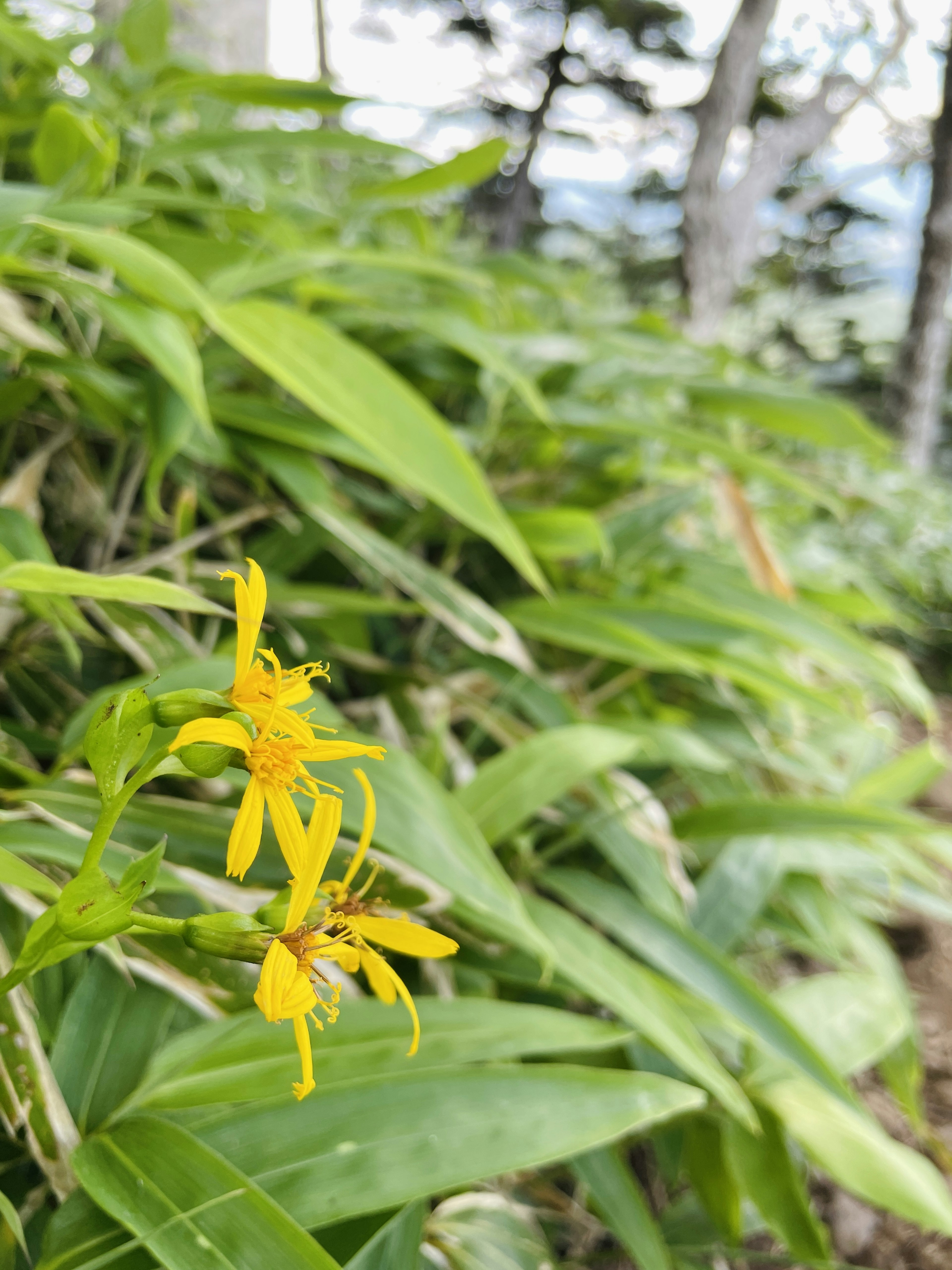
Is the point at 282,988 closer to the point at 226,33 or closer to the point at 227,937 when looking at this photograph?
the point at 227,937

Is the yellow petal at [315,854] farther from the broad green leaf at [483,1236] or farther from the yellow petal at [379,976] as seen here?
the broad green leaf at [483,1236]

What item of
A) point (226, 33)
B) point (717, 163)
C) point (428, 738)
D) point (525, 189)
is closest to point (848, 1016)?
point (428, 738)

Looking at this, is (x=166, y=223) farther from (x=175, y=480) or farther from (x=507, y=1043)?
(x=507, y=1043)

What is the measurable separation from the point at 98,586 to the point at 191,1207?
18 centimetres

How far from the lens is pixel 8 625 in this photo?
1.31ft

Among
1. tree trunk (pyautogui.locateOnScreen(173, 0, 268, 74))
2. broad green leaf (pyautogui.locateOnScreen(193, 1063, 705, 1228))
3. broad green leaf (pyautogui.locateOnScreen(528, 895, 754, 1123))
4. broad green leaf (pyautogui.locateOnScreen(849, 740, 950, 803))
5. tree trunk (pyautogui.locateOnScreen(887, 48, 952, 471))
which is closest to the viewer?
broad green leaf (pyautogui.locateOnScreen(193, 1063, 705, 1228))

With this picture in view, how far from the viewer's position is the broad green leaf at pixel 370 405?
0.41 meters

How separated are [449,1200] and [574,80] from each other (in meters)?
5.87

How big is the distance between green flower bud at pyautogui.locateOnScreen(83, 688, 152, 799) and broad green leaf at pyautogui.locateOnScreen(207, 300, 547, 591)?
25 centimetres

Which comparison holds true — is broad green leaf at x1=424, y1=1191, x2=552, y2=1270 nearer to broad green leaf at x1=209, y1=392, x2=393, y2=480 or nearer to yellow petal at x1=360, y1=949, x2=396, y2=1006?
yellow petal at x1=360, y1=949, x2=396, y2=1006

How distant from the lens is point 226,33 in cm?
127

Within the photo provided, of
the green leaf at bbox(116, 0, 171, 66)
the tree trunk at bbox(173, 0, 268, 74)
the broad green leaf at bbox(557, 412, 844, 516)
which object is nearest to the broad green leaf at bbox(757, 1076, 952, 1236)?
the broad green leaf at bbox(557, 412, 844, 516)

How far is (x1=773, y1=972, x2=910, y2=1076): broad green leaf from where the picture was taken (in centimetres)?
55

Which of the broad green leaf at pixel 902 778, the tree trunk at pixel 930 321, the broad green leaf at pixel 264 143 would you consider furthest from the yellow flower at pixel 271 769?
the tree trunk at pixel 930 321
